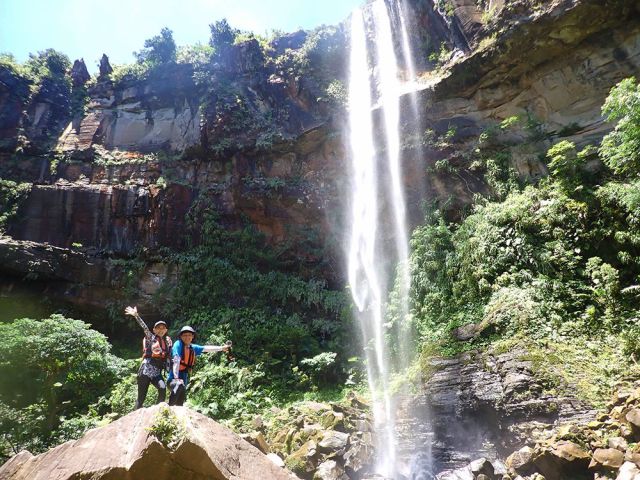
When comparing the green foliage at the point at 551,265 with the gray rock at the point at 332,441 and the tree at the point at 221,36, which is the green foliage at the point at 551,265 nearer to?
the gray rock at the point at 332,441

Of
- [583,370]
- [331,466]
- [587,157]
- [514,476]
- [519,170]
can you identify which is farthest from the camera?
[519,170]

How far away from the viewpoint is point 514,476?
5227 mm

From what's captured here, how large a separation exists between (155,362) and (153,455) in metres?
2.60

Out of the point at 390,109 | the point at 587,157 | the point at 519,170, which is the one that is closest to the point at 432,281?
the point at 519,170

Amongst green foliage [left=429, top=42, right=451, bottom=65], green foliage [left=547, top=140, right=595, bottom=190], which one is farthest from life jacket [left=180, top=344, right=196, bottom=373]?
green foliage [left=429, top=42, right=451, bottom=65]

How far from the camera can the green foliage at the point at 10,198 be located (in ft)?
49.8

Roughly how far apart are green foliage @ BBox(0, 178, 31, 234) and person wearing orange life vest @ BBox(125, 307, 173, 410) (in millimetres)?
13920

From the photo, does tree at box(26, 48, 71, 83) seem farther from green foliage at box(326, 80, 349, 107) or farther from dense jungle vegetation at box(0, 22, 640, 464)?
green foliage at box(326, 80, 349, 107)

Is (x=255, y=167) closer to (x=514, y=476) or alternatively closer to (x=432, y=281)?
(x=432, y=281)

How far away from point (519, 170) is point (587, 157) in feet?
6.25

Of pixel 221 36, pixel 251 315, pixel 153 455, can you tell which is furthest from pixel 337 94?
pixel 153 455

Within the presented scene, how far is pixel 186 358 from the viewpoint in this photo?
4.95 m

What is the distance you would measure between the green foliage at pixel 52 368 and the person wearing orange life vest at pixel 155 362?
15.4ft

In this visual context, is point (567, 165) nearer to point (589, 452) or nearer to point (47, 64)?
point (589, 452)
